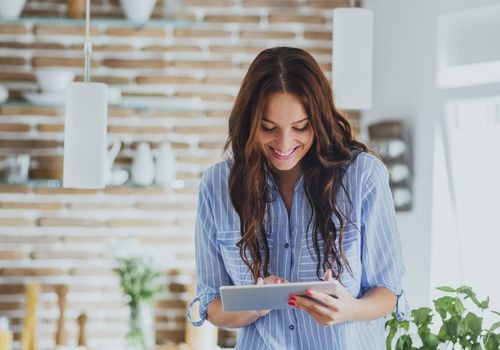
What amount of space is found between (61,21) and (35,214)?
98 cm

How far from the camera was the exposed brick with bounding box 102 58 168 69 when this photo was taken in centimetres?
458

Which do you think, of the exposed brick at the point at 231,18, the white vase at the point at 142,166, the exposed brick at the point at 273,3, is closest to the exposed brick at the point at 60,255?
the white vase at the point at 142,166

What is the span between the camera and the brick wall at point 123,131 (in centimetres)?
452

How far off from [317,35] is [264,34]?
0.29 metres

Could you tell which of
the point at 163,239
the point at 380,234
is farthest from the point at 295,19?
the point at 380,234

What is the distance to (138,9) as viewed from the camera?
4.41 m

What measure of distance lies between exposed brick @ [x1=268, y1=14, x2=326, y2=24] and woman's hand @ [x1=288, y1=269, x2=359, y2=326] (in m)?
2.95

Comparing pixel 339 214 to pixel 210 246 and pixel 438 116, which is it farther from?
pixel 438 116

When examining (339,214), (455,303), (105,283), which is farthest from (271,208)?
(105,283)

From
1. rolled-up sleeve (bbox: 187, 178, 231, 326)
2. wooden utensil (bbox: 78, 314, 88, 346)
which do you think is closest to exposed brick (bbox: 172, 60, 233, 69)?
wooden utensil (bbox: 78, 314, 88, 346)

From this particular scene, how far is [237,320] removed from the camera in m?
2.04

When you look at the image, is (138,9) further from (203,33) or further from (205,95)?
(205,95)

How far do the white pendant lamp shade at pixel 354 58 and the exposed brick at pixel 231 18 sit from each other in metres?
1.51

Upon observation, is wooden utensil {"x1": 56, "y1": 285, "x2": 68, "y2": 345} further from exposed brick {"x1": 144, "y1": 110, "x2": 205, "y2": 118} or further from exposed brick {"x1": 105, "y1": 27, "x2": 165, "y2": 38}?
exposed brick {"x1": 105, "y1": 27, "x2": 165, "y2": 38}
